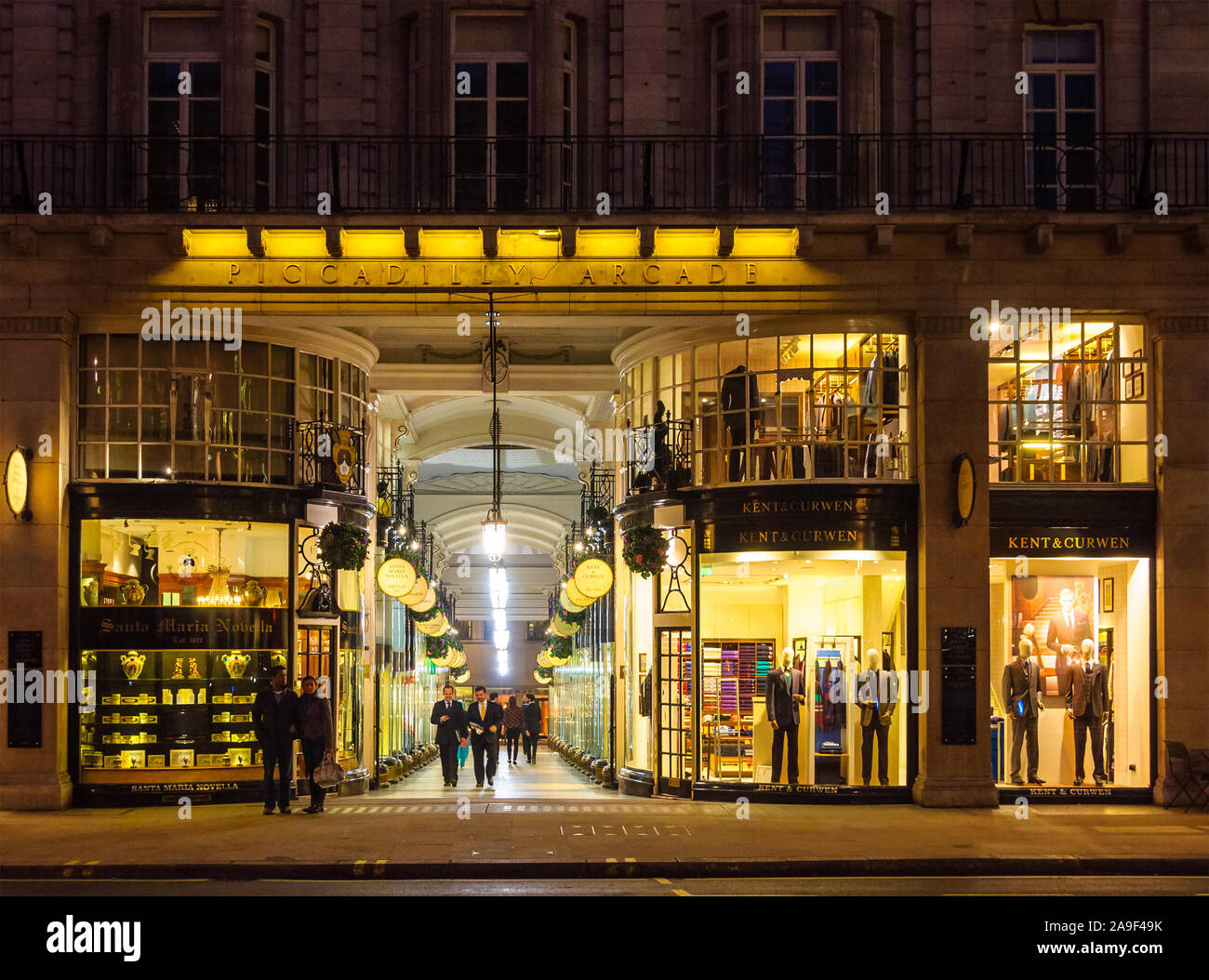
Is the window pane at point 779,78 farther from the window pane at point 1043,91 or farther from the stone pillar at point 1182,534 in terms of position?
the stone pillar at point 1182,534

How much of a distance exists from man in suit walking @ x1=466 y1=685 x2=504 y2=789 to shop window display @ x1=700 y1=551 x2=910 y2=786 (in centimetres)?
542

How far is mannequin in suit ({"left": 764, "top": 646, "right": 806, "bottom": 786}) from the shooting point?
20.5 metres

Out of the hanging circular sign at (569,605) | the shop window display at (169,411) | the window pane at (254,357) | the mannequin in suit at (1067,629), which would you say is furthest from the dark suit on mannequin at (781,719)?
the window pane at (254,357)

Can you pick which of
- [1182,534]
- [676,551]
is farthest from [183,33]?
[1182,534]

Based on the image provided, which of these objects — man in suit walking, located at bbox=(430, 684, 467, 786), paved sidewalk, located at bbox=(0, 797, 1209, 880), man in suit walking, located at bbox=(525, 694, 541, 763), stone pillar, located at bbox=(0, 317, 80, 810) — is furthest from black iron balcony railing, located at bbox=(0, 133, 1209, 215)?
man in suit walking, located at bbox=(525, 694, 541, 763)

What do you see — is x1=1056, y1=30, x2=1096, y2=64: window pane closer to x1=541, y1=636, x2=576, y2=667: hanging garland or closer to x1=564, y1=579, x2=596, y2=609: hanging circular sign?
x1=564, y1=579, x2=596, y2=609: hanging circular sign

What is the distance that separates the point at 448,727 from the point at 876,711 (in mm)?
7734

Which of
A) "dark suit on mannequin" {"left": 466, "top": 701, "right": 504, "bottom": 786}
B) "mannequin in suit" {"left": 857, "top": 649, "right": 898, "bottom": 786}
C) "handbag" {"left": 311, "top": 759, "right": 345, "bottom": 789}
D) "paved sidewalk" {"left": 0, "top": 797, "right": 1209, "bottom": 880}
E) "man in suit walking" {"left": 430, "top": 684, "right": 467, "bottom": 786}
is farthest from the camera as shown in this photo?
"dark suit on mannequin" {"left": 466, "top": 701, "right": 504, "bottom": 786}

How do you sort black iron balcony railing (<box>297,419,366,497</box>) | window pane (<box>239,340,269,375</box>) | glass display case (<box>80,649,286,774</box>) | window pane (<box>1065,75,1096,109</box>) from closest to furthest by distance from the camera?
glass display case (<box>80,649,286,774</box>), window pane (<box>239,340,269,375</box>), window pane (<box>1065,75,1096,109</box>), black iron balcony railing (<box>297,419,366,497</box>)

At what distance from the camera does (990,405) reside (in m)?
20.5

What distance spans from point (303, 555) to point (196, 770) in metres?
3.29

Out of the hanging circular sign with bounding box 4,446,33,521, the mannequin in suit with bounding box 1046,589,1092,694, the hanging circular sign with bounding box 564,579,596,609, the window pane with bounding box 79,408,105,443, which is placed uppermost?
the window pane with bounding box 79,408,105,443

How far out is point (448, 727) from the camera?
24.9 meters

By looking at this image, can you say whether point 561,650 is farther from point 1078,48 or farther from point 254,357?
point 1078,48
